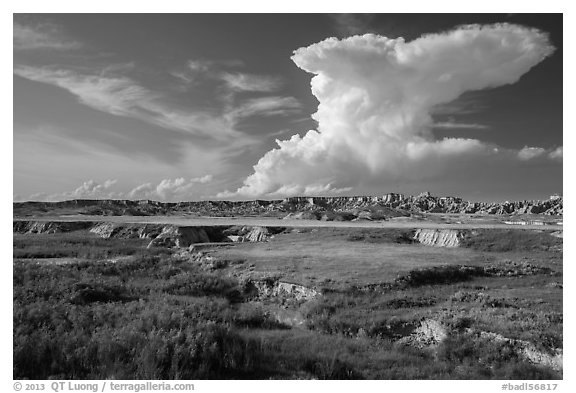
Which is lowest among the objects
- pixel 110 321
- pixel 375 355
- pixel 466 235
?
pixel 375 355

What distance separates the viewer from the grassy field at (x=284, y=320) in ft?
34.1

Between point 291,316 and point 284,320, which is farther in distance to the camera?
point 291,316

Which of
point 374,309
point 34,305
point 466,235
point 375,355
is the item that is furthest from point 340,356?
point 466,235

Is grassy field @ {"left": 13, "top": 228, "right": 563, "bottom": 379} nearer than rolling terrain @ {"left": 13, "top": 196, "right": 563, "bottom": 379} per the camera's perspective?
Yes

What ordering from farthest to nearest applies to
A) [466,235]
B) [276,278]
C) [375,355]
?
[466,235], [276,278], [375,355]

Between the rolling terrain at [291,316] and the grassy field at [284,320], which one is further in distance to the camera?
the rolling terrain at [291,316]

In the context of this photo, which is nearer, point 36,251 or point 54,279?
point 54,279

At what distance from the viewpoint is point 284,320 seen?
55.3 ft

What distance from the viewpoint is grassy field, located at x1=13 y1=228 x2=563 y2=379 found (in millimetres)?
10383

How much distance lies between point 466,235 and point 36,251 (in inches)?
1731

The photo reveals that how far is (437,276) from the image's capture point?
22.9 metres
